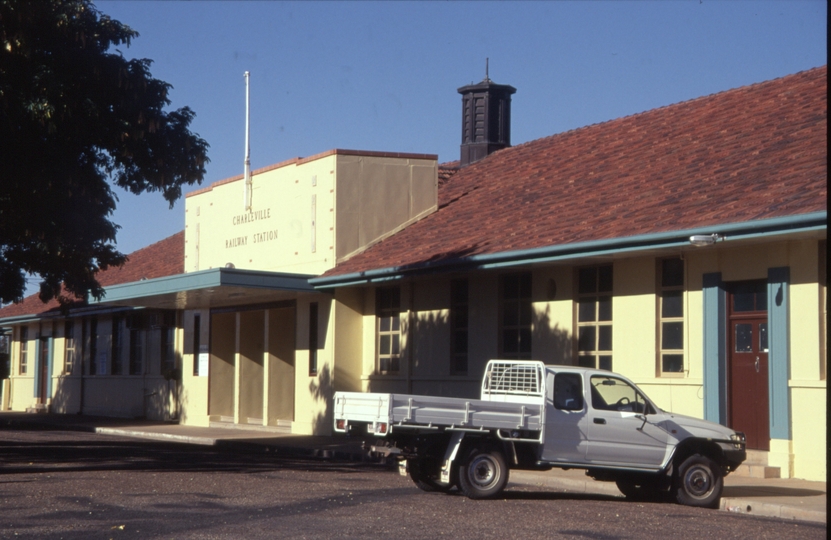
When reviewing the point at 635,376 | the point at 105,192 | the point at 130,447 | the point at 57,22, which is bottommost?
the point at 130,447

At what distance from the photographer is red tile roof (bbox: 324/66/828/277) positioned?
56.1 feet

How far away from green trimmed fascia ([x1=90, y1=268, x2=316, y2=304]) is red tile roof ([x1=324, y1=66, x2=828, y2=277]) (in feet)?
2.83

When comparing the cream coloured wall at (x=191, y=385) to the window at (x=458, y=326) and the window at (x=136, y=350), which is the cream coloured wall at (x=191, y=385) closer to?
the window at (x=136, y=350)

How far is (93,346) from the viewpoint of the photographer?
37.8m

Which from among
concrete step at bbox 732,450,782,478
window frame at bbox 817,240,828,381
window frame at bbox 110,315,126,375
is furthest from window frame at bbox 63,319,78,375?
window frame at bbox 817,240,828,381

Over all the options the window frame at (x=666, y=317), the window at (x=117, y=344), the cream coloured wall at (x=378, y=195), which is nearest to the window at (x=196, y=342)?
the window at (x=117, y=344)

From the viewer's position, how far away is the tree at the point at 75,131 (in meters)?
15.0

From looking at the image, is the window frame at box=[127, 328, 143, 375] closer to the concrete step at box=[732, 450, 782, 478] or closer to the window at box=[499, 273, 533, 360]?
the window at box=[499, 273, 533, 360]

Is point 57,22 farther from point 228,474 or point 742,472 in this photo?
point 742,472

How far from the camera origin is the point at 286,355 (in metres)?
28.7

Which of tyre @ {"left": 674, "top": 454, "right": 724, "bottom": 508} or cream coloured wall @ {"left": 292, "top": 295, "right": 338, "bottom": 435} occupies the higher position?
cream coloured wall @ {"left": 292, "top": 295, "right": 338, "bottom": 435}

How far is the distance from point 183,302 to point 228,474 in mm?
13221

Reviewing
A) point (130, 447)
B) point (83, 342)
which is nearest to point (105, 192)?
point (130, 447)

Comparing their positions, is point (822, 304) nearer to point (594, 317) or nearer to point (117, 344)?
point (594, 317)
